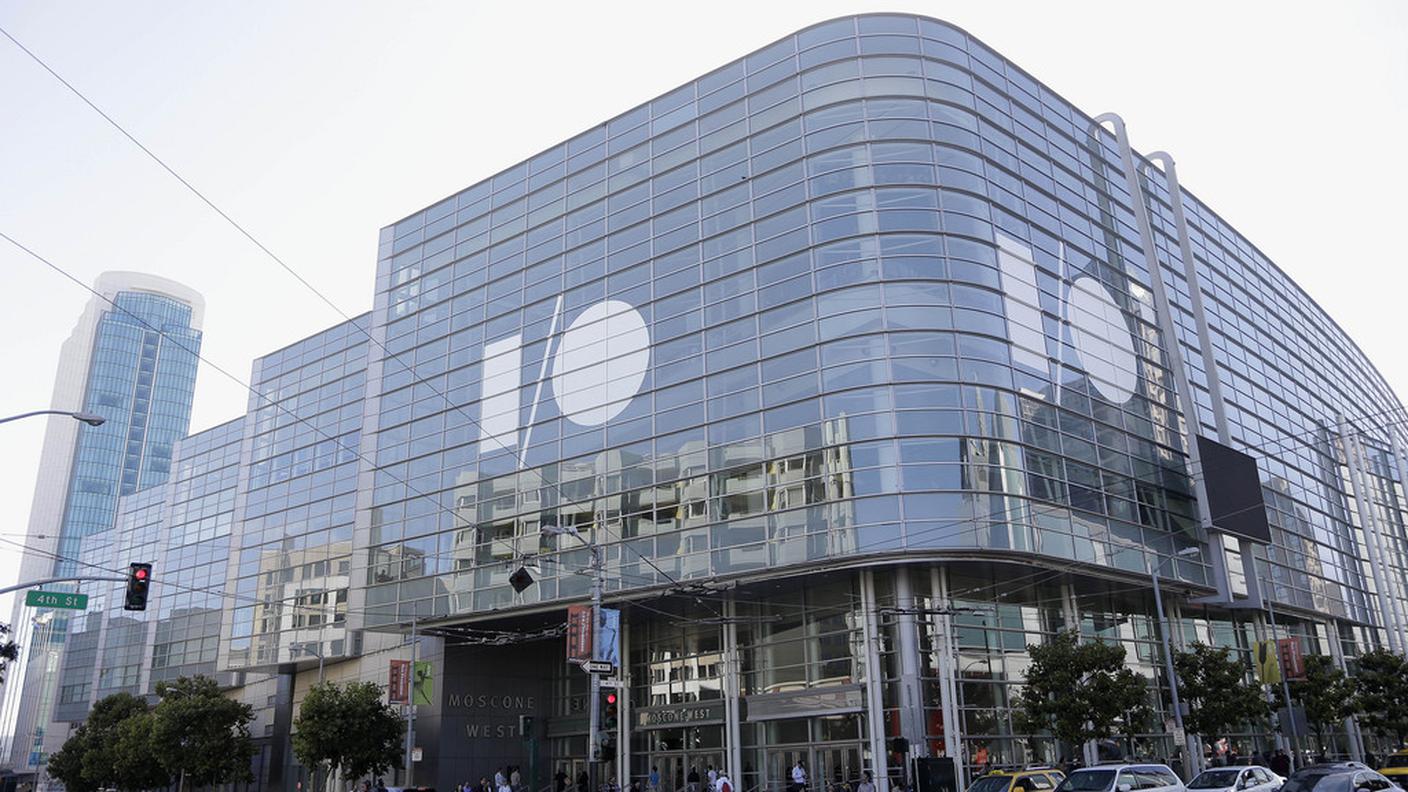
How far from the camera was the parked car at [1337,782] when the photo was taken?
68.4 feet

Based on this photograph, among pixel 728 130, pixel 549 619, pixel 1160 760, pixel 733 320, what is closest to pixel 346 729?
pixel 549 619

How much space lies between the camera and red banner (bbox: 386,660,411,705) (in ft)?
158

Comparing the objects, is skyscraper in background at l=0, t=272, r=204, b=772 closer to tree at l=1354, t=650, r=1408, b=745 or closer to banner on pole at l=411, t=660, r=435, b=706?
banner on pole at l=411, t=660, r=435, b=706

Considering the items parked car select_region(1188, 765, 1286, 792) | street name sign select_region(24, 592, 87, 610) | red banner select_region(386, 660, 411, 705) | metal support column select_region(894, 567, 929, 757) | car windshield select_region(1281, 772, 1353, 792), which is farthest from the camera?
red banner select_region(386, 660, 411, 705)

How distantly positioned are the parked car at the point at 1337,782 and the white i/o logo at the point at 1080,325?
68.9ft

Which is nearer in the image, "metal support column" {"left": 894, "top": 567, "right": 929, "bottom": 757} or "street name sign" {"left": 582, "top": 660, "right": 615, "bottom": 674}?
"street name sign" {"left": 582, "top": 660, "right": 615, "bottom": 674}

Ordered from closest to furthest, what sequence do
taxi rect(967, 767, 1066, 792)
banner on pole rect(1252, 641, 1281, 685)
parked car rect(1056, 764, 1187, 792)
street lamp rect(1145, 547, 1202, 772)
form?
parked car rect(1056, 764, 1187, 792) < taxi rect(967, 767, 1066, 792) < street lamp rect(1145, 547, 1202, 772) < banner on pole rect(1252, 641, 1281, 685)

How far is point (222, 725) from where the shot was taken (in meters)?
54.6

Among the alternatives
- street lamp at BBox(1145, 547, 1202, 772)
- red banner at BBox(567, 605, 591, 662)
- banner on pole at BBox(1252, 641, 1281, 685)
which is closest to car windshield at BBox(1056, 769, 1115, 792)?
street lamp at BBox(1145, 547, 1202, 772)

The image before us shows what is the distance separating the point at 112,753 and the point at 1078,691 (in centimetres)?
5290

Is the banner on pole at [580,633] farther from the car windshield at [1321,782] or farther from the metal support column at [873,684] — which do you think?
the car windshield at [1321,782]

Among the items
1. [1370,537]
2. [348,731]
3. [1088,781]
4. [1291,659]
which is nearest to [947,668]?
[1088,781]

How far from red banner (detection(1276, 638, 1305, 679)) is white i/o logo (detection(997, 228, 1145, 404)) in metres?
12.0

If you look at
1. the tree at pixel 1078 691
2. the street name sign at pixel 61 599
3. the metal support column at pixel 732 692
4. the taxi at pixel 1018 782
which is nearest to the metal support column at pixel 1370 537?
the tree at pixel 1078 691
